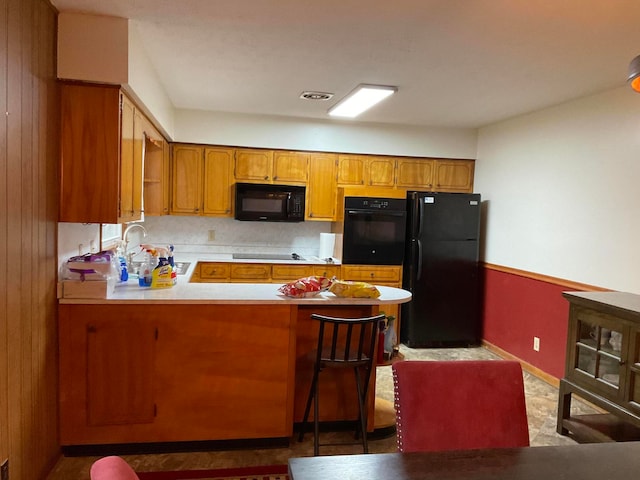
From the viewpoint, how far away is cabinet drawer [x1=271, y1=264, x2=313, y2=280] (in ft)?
16.1

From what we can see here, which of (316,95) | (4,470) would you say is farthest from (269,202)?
(4,470)

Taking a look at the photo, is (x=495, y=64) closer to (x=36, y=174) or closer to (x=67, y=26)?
(x=67, y=26)

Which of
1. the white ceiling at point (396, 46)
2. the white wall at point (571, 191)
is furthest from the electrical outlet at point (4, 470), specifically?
the white wall at point (571, 191)

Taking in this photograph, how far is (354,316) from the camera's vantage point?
2.99 meters

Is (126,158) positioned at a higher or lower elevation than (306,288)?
higher

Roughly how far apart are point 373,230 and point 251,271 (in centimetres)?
134

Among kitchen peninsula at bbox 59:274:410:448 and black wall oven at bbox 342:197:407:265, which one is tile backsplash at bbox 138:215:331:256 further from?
kitchen peninsula at bbox 59:274:410:448

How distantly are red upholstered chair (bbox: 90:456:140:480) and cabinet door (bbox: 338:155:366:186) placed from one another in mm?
4619

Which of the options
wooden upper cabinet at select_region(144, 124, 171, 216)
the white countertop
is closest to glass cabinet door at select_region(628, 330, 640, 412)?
the white countertop

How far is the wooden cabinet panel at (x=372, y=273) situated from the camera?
5.07 metres

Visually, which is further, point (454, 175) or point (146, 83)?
point (454, 175)

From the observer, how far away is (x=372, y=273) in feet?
16.8

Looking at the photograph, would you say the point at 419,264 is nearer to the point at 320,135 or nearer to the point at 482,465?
the point at 320,135

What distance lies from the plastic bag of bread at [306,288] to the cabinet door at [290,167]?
246cm
